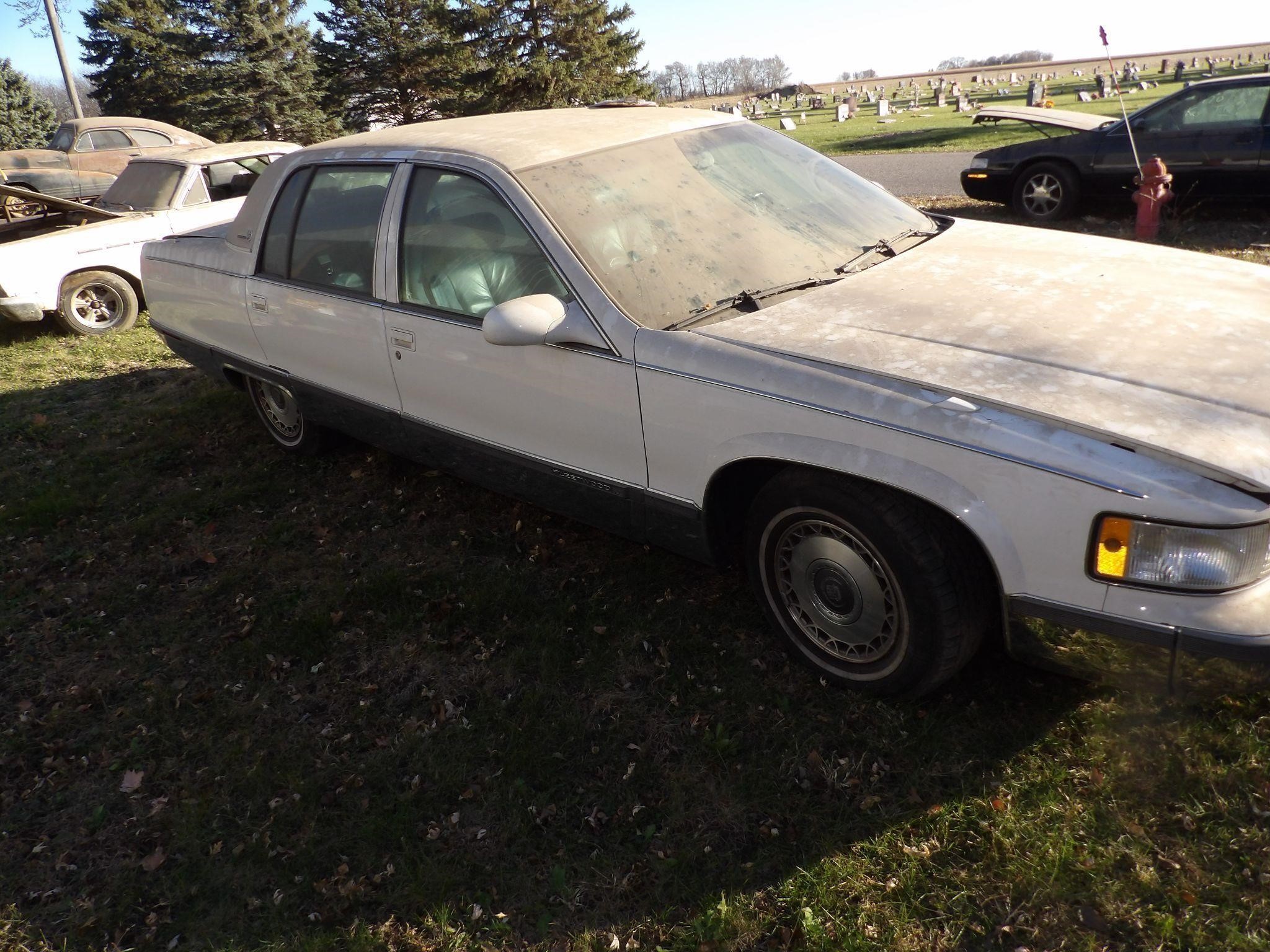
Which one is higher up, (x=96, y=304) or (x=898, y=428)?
(x=96, y=304)

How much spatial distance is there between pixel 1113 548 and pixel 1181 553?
0.14m

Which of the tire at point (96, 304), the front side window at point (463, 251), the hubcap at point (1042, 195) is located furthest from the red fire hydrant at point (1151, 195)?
the tire at point (96, 304)

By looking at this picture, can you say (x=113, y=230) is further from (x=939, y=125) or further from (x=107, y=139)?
(x=939, y=125)

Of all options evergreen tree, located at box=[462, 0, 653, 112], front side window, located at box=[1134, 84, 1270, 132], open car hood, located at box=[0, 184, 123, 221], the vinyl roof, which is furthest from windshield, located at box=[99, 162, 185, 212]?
evergreen tree, located at box=[462, 0, 653, 112]

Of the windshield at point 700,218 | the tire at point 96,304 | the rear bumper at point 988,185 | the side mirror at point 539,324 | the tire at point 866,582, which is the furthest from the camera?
the rear bumper at point 988,185

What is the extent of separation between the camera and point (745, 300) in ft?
9.95

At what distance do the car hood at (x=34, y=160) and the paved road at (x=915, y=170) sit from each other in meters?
11.5

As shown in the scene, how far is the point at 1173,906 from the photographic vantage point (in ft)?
7.03

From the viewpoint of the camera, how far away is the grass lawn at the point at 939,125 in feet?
61.9

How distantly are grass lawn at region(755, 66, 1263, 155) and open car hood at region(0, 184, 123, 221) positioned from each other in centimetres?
1260

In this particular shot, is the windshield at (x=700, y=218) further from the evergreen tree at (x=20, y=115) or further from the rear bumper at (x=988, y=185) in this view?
the evergreen tree at (x=20, y=115)

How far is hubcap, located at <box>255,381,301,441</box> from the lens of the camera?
506 cm

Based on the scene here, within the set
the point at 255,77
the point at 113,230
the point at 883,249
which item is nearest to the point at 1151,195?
the point at 883,249

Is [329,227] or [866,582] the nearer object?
[866,582]
